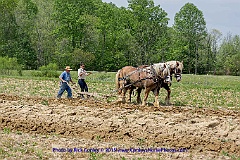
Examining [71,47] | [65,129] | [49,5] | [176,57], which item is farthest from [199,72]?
[65,129]

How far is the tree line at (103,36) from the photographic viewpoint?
2060 inches

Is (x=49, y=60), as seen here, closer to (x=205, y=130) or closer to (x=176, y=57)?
(x=176, y=57)

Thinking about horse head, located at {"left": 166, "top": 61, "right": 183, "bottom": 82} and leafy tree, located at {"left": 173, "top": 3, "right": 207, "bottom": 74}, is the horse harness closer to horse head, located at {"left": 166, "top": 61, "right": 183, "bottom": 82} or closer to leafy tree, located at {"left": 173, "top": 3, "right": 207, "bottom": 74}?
horse head, located at {"left": 166, "top": 61, "right": 183, "bottom": 82}

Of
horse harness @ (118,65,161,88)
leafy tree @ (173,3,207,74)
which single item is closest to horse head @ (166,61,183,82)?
horse harness @ (118,65,161,88)

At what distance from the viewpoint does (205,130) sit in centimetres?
959

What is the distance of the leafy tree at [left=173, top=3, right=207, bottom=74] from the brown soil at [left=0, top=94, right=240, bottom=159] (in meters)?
46.2

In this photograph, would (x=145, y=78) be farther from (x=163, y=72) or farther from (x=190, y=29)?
(x=190, y=29)

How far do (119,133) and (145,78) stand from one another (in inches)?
176

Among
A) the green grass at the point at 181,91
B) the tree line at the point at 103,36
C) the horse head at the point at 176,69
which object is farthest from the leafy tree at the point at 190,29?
the horse head at the point at 176,69

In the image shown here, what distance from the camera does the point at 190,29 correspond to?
185 ft

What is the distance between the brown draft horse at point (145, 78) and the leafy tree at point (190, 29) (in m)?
42.0

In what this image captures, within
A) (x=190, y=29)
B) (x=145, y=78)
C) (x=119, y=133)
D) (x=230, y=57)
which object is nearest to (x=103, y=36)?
(x=190, y=29)

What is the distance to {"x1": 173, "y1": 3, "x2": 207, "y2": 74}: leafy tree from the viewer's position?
56.2 metres

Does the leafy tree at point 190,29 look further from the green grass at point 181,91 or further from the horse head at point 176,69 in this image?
the horse head at point 176,69
